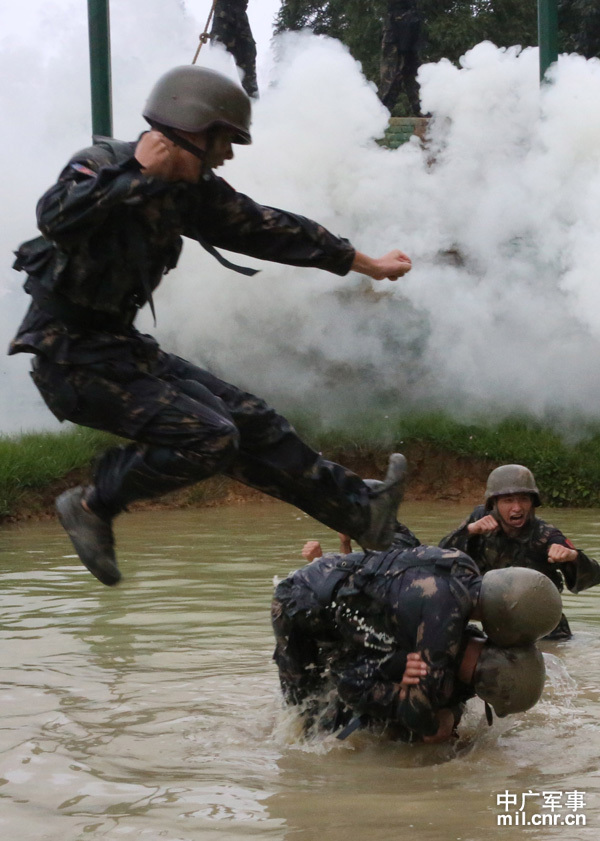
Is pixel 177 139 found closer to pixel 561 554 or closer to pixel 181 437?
pixel 181 437

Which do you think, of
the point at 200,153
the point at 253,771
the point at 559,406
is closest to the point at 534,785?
the point at 253,771

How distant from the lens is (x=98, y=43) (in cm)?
1317

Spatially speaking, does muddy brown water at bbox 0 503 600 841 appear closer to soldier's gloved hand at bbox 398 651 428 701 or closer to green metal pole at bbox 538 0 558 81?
soldier's gloved hand at bbox 398 651 428 701

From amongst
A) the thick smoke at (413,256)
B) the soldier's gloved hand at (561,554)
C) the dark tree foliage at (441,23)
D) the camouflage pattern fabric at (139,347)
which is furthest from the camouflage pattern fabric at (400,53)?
the camouflage pattern fabric at (139,347)

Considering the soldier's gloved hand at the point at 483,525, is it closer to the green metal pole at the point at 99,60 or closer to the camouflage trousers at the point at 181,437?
the camouflage trousers at the point at 181,437

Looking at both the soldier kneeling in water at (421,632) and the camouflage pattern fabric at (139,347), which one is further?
the soldier kneeling in water at (421,632)

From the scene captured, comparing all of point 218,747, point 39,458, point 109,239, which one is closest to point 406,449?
point 39,458

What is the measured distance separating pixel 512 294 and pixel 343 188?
2.47 meters

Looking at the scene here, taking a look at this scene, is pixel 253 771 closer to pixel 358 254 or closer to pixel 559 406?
pixel 358 254

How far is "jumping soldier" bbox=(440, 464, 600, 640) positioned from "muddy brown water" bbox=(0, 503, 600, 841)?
43 cm

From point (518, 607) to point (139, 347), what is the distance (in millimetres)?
1745

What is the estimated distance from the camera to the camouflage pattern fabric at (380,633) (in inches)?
200

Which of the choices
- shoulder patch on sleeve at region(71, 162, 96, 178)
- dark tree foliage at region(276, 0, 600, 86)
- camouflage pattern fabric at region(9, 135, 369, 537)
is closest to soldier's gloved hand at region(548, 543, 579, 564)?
camouflage pattern fabric at region(9, 135, 369, 537)

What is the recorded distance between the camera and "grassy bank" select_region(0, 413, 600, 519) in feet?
43.2
